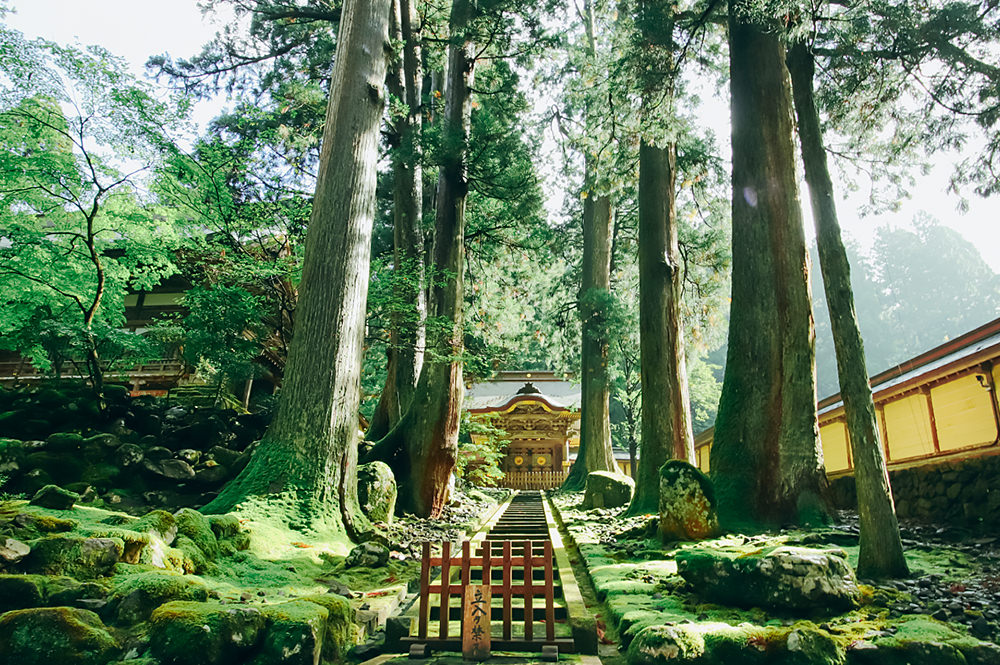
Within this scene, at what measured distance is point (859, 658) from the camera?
2.57 meters

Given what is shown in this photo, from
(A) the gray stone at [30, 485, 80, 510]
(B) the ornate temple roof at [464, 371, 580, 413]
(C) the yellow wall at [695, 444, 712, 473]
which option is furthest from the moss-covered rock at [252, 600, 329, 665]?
(B) the ornate temple roof at [464, 371, 580, 413]

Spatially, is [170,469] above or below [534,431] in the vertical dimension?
below

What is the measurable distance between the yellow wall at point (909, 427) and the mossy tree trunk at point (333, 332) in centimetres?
818

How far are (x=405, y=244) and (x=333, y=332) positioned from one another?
208 inches

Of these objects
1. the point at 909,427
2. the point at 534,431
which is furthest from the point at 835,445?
the point at 534,431

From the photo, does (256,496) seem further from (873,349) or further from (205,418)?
(873,349)

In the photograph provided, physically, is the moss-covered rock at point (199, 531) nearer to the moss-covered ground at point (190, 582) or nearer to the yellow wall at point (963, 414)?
the moss-covered ground at point (190, 582)

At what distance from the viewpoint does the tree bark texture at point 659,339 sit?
7.96 m

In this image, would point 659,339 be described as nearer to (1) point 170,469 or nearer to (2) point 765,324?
(2) point 765,324

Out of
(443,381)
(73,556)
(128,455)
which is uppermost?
(443,381)

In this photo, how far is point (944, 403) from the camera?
24.7 feet

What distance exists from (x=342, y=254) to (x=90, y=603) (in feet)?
13.3

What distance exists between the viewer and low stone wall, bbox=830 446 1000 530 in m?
6.04

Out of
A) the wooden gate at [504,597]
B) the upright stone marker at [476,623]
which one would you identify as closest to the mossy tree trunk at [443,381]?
the wooden gate at [504,597]
